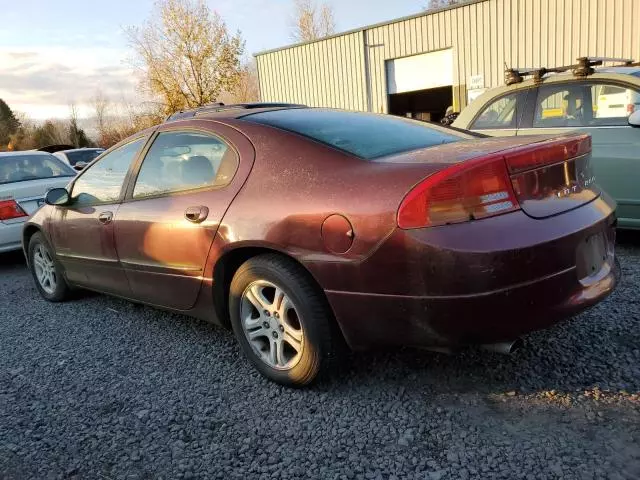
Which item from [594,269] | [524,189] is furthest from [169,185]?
[594,269]

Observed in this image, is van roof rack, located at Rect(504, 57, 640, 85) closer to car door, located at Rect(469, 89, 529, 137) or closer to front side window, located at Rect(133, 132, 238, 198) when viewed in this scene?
car door, located at Rect(469, 89, 529, 137)

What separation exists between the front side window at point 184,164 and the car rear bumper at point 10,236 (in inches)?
146

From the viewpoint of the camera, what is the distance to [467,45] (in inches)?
590

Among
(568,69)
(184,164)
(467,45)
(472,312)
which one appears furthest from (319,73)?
(472,312)

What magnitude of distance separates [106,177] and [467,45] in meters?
13.6

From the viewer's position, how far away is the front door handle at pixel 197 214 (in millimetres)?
2795

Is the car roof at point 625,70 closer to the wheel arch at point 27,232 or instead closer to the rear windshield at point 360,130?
the rear windshield at point 360,130

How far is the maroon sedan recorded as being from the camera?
2.05m

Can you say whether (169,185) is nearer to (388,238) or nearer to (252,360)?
(252,360)

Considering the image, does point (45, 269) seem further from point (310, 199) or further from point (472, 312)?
point (472, 312)

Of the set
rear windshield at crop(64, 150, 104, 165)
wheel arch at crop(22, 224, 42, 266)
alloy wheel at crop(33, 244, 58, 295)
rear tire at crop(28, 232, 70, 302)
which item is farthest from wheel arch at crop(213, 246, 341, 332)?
rear windshield at crop(64, 150, 104, 165)

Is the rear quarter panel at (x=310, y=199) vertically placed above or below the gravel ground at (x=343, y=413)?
above

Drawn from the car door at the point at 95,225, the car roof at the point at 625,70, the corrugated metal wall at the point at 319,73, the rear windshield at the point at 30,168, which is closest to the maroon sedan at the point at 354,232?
the car door at the point at 95,225

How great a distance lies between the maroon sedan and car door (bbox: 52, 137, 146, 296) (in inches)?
6.3
